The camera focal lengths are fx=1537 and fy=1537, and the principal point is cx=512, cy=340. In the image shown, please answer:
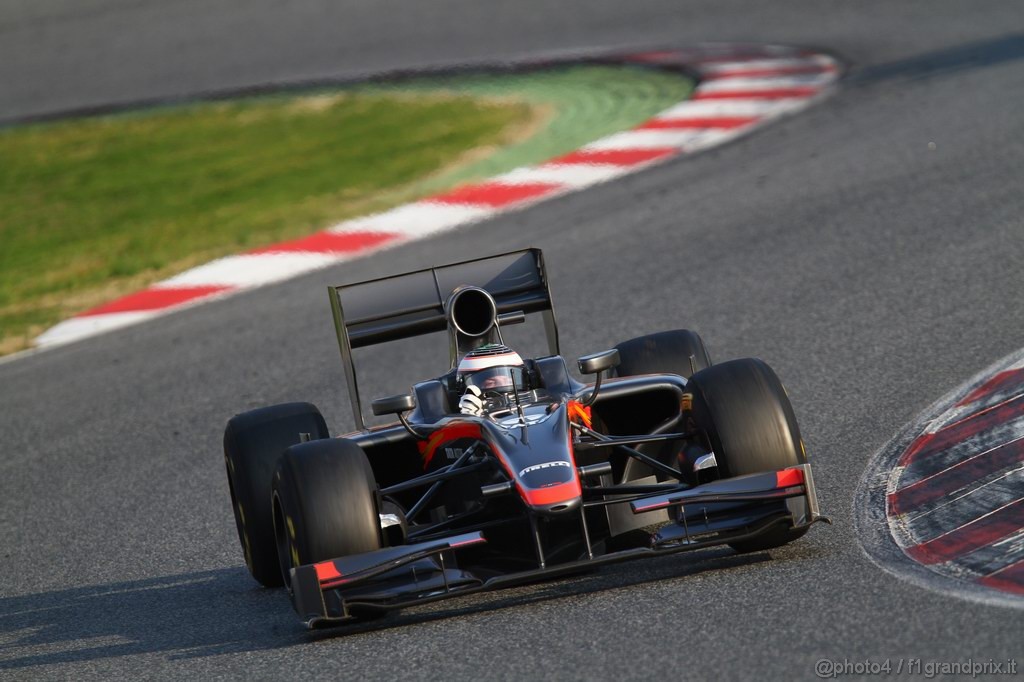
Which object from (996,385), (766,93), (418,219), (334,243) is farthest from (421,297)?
(766,93)

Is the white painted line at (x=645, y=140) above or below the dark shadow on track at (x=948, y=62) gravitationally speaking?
below

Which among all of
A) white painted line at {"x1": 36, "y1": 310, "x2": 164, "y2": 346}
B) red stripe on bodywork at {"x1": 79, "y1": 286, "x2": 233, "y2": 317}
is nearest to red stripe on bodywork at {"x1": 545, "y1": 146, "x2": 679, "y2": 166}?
red stripe on bodywork at {"x1": 79, "y1": 286, "x2": 233, "y2": 317}

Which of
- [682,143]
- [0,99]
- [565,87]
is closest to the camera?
[682,143]

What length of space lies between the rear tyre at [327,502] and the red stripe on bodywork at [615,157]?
7410mm

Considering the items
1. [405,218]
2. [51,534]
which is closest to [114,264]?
[405,218]

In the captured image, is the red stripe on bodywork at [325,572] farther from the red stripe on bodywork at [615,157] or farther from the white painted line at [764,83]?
the white painted line at [764,83]

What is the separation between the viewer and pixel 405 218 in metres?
11.9

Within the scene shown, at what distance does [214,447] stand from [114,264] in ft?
14.0

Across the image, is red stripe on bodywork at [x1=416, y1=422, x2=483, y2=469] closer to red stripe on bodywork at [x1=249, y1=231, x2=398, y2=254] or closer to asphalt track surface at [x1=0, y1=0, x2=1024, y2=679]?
asphalt track surface at [x1=0, y1=0, x2=1024, y2=679]

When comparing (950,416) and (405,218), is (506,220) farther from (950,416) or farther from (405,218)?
(950,416)

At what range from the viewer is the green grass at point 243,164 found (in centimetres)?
1198

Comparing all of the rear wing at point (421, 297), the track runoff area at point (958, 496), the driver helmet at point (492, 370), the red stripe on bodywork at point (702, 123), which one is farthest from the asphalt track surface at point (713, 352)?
the rear wing at point (421, 297)

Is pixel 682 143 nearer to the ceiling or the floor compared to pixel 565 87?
nearer to the floor

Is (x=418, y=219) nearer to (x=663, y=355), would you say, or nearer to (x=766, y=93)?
(x=766, y=93)
